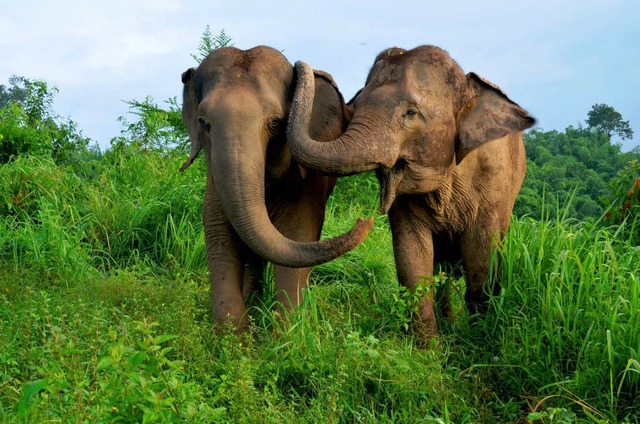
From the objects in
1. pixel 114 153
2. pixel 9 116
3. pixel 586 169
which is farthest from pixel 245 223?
pixel 586 169

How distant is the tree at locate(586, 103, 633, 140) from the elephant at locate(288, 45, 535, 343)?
2245 cm

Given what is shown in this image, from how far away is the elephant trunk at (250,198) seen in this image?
5.40 meters

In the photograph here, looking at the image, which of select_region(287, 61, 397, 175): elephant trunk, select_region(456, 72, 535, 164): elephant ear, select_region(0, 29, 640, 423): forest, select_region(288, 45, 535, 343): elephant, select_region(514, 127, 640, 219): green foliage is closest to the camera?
select_region(0, 29, 640, 423): forest

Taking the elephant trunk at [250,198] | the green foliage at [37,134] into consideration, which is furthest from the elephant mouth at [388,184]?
the green foliage at [37,134]

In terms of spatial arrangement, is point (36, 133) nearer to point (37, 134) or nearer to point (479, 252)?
point (37, 134)

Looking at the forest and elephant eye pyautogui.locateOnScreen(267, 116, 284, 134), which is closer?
the forest

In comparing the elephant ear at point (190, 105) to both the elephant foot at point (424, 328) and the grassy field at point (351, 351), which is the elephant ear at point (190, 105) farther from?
A: the elephant foot at point (424, 328)

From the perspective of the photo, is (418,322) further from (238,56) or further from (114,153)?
(114,153)

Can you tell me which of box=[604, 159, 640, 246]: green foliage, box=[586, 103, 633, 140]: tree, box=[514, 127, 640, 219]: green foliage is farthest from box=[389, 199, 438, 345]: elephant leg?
box=[586, 103, 633, 140]: tree

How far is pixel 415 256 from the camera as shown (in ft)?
19.8

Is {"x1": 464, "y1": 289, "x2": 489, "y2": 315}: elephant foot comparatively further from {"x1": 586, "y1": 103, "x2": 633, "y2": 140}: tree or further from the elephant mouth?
{"x1": 586, "y1": 103, "x2": 633, "y2": 140}: tree

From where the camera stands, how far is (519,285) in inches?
242

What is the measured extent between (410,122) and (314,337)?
1.40 m

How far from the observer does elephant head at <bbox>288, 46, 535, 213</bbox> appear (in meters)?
5.46
